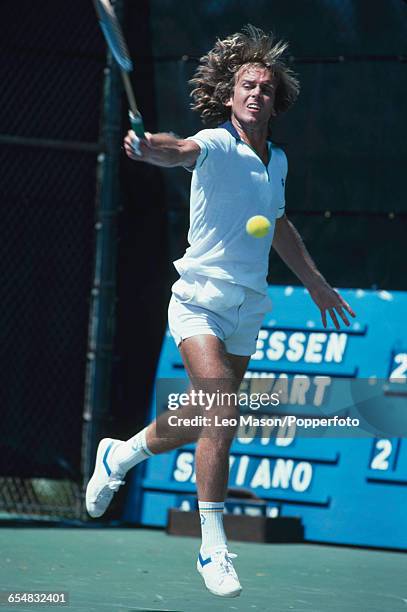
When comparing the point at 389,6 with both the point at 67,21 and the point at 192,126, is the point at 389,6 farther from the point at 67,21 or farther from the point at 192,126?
the point at 67,21

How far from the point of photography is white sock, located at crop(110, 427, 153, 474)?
5367 mm

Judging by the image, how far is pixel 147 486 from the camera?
8.20 meters

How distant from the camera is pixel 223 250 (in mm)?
5051

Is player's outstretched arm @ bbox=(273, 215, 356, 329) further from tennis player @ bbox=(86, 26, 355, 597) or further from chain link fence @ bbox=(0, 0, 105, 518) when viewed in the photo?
chain link fence @ bbox=(0, 0, 105, 518)

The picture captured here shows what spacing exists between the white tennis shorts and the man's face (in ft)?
2.15

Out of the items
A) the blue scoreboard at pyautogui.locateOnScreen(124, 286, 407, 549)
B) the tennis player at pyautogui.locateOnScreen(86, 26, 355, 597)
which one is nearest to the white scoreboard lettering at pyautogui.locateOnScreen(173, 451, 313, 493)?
the blue scoreboard at pyautogui.locateOnScreen(124, 286, 407, 549)

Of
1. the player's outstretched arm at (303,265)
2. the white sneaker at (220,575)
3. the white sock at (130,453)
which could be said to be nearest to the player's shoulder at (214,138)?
the player's outstretched arm at (303,265)

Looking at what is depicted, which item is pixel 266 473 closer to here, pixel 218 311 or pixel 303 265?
pixel 303 265

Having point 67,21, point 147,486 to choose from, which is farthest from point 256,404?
point 67,21

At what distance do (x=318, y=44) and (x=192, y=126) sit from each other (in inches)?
37.5

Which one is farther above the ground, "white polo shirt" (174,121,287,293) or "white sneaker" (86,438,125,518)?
"white polo shirt" (174,121,287,293)

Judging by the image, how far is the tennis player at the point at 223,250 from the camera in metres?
4.88

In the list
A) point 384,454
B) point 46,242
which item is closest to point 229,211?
point 384,454

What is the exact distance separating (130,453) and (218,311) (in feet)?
2.54
